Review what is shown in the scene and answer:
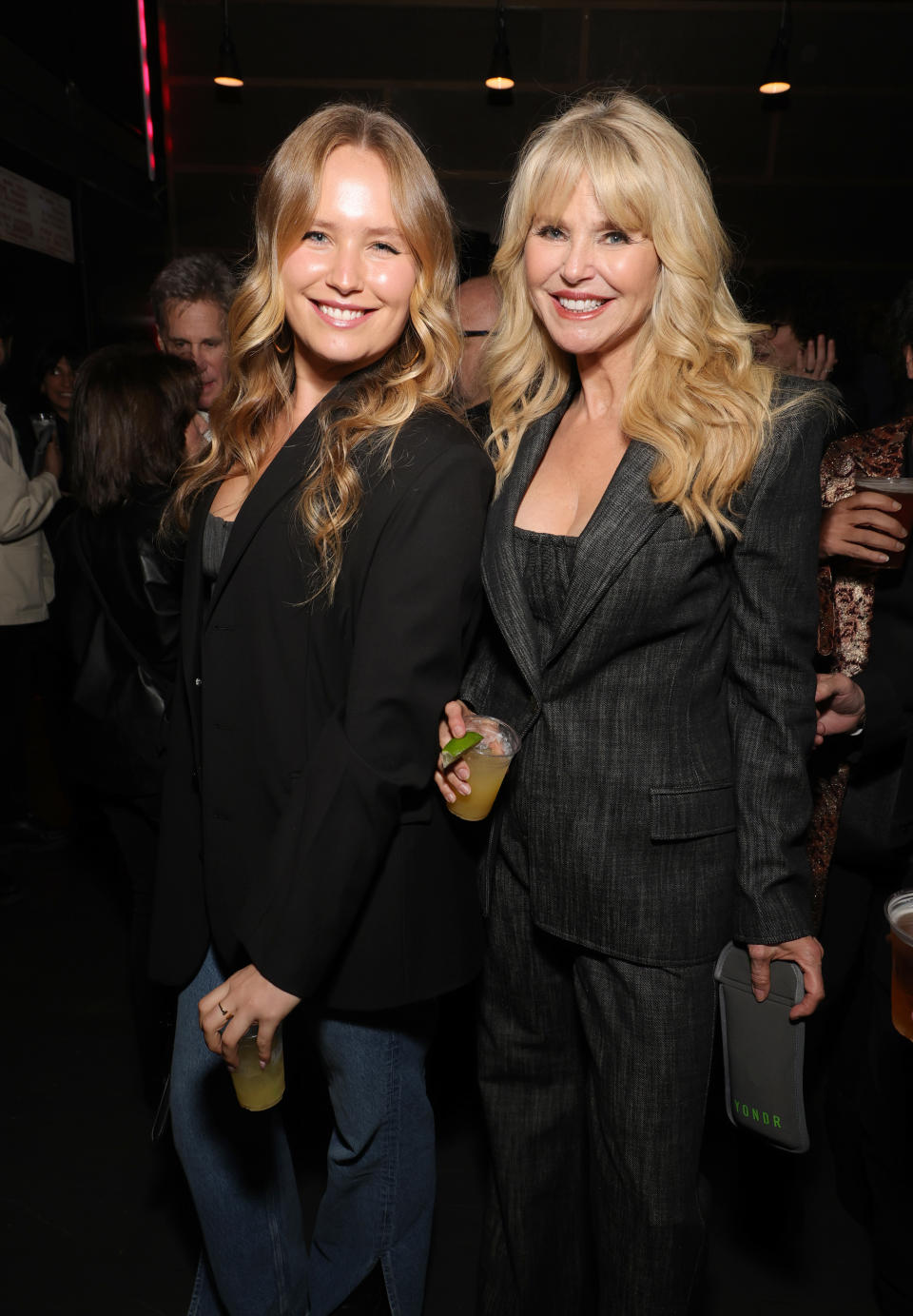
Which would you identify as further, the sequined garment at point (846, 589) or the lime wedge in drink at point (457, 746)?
the sequined garment at point (846, 589)

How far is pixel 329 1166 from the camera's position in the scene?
1520mm

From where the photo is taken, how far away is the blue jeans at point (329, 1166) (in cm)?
146

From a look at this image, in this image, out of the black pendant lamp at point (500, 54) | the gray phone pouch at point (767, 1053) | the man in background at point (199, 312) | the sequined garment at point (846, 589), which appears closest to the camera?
the gray phone pouch at point (767, 1053)

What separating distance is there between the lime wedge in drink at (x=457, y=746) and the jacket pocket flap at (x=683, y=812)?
0.26 metres

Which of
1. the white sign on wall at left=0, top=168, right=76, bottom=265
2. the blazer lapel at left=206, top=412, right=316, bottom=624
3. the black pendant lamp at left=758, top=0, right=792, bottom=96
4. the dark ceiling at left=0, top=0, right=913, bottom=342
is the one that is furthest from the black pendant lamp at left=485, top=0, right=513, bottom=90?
the blazer lapel at left=206, top=412, right=316, bottom=624

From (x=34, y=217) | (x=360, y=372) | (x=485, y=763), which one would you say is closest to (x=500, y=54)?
(x=34, y=217)

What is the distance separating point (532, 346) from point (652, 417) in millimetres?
326

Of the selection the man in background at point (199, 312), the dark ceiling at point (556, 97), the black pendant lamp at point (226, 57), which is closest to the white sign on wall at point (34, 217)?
the dark ceiling at point (556, 97)

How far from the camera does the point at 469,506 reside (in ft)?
4.38

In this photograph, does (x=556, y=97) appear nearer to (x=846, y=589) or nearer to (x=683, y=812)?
(x=846, y=589)

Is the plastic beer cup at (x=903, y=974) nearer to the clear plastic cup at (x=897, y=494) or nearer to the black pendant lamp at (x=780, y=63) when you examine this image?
the clear plastic cup at (x=897, y=494)

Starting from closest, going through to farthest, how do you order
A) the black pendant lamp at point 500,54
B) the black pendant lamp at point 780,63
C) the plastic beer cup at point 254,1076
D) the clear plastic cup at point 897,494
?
1. the plastic beer cup at point 254,1076
2. the clear plastic cup at point 897,494
3. the black pendant lamp at point 780,63
4. the black pendant lamp at point 500,54

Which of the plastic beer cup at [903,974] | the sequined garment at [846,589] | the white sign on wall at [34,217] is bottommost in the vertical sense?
the plastic beer cup at [903,974]

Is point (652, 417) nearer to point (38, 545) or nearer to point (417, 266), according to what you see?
point (417, 266)
